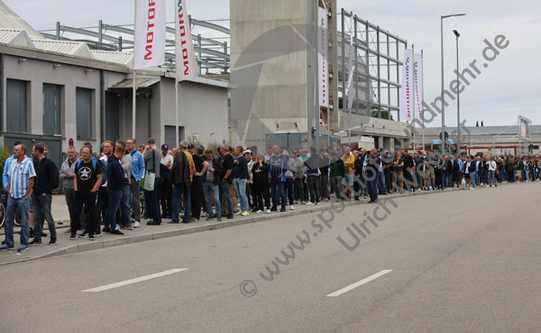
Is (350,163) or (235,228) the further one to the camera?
(350,163)

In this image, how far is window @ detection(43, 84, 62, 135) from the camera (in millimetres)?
29016

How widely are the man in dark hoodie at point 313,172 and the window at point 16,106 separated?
1451 cm

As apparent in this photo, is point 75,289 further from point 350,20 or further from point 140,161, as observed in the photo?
point 350,20

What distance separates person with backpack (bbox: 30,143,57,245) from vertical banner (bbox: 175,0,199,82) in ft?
40.7

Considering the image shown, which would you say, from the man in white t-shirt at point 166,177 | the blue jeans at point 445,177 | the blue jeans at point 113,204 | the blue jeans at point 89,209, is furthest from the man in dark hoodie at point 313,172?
the blue jeans at point 445,177

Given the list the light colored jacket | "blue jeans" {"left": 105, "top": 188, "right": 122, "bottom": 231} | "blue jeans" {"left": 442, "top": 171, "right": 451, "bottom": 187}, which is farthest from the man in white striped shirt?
"blue jeans" {"left": 442, "top": 171, "right": 451, "bottom": 187}

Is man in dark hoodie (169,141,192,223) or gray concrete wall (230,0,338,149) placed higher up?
gray concrete wall (230,0,338,149)

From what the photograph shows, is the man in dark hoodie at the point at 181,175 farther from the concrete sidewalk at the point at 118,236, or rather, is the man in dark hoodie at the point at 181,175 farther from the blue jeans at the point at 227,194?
the blue jeans at the point at 227,194

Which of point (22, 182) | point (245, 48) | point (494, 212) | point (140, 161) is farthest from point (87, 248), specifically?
point (245, 48)

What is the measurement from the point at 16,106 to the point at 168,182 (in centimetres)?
1501

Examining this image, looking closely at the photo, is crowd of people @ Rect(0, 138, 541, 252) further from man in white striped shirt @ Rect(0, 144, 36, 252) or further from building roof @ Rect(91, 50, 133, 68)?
building roof @ Rect(91, 50, 133, 68)

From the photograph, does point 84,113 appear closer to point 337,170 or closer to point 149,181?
point 337,170

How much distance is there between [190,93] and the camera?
3656cm

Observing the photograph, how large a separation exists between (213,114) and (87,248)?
27.5 metres
